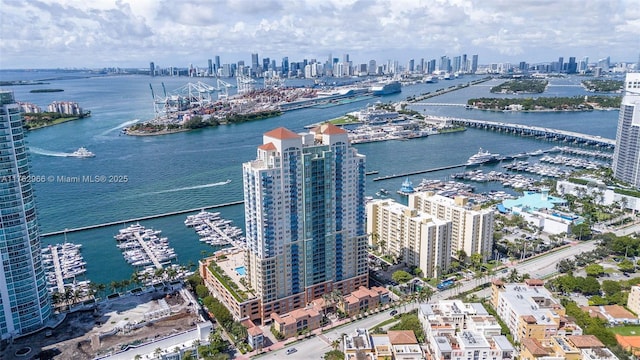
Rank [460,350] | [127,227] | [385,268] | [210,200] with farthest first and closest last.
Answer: [210,200] → [127,227] → [385,268] → [460,350]

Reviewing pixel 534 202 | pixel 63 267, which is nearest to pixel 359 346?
pixel 63 267

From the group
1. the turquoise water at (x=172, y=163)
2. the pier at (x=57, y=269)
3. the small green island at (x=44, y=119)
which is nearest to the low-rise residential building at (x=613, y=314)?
the turquoise water at (x=172, y=163)

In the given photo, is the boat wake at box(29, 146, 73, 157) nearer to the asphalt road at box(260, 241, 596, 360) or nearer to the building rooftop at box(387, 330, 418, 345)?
the asphalt road at box(260, 241, 596, 360)

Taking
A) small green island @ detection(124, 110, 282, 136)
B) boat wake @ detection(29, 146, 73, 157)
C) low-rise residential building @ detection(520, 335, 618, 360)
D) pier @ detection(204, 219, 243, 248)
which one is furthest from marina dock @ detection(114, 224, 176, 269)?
small green island @ detection(124, 110, 282, 136)

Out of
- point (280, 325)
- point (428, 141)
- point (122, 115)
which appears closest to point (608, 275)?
point (280, 325)

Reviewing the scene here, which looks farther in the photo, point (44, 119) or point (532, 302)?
point (44, 119)

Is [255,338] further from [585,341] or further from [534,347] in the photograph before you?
[585,341]

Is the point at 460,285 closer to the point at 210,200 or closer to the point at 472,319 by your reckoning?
the point at 472,319
